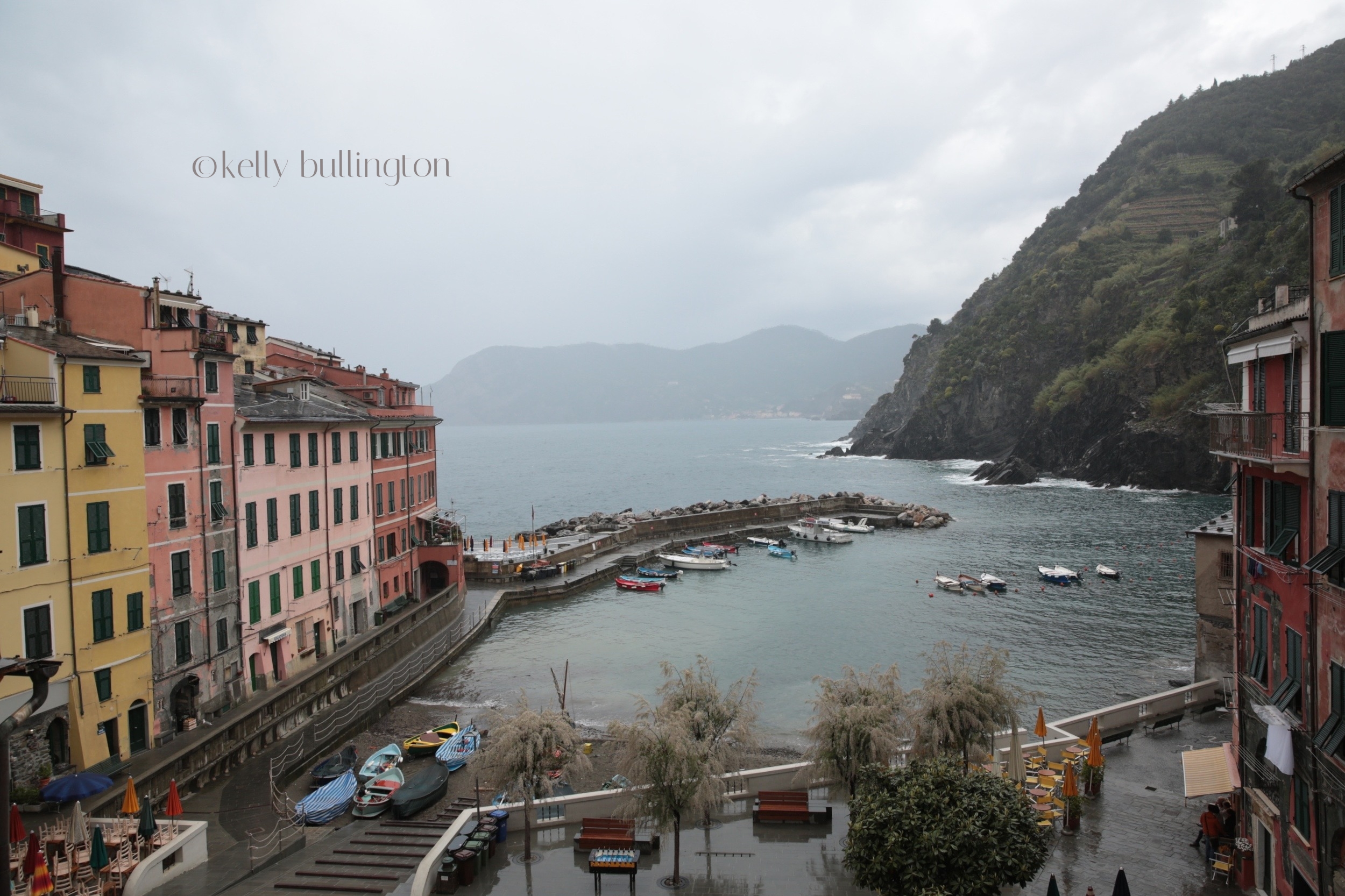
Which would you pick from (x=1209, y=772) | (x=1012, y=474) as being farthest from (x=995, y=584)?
(x=1012, y=474)

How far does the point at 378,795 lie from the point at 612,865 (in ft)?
31.0

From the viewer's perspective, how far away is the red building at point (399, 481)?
133ft

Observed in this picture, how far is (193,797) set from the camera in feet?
73.6

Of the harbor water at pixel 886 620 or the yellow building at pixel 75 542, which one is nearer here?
the yellow building at pixel 75 542

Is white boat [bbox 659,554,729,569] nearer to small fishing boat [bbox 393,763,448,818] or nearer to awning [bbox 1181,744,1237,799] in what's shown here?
small fishing boat [bbox 393,763,448,818]

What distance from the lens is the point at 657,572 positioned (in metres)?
63.0

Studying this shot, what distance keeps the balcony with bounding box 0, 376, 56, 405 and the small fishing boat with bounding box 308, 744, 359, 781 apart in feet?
41.5

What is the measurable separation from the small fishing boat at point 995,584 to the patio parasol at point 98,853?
5316 centimetres

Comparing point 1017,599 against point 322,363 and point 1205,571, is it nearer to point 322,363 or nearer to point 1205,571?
point 1205,571

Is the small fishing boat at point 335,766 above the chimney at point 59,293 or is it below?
below

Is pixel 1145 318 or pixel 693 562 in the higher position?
pixel 1145 318

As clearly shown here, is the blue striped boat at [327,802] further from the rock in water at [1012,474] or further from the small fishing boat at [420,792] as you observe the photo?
the rock in water at [1012,474]

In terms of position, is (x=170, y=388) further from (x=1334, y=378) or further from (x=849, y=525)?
(x=849, y=525)

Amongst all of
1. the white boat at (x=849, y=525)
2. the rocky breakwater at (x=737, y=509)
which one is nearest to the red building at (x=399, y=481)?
the rocky breakwater at (x=737, y=509)
